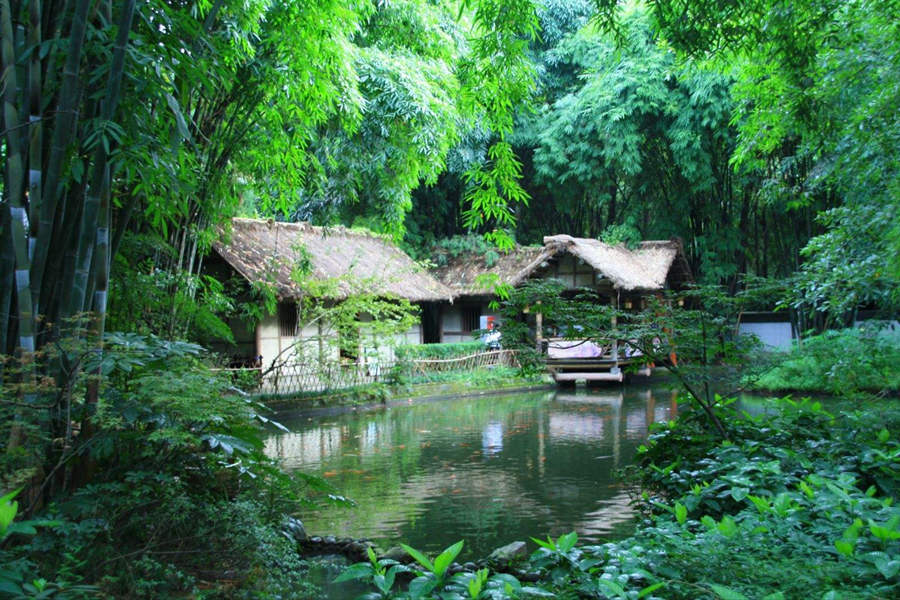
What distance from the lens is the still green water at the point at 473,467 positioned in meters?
5.68

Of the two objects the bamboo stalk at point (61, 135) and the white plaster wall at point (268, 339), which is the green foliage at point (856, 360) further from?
the white plaster wall at point (268, 339)

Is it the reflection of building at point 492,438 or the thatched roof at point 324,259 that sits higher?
the thatched roof at point 324,259

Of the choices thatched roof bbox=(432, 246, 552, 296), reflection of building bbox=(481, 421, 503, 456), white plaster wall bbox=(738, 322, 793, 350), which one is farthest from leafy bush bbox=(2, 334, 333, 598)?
white plaster wall bbox=(738, 322, 793, 350)

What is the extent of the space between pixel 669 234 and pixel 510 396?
349 inches

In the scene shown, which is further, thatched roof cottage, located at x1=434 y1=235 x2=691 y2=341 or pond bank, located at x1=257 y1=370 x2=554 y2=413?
thatched roof cottage, located at x1=434 y1=235 x2=691 y2=341

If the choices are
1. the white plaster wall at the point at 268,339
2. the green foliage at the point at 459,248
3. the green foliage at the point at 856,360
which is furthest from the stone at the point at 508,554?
the green foliage at the point at 459,248

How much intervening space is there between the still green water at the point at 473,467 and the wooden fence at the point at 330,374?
808 mm

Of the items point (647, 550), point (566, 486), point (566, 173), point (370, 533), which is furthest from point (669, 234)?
point (647, 550)

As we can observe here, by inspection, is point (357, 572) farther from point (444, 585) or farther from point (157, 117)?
point (157, 117)

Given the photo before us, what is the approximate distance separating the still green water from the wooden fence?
81 centimetres

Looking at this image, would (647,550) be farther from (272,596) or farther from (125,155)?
(125,155)

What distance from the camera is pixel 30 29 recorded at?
331cm

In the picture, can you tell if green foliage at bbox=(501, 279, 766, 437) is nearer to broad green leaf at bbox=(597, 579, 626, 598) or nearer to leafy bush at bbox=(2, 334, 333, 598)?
leafy bush at bbox=(2, 334, 333, 598)

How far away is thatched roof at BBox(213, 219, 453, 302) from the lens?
13.8 meters
